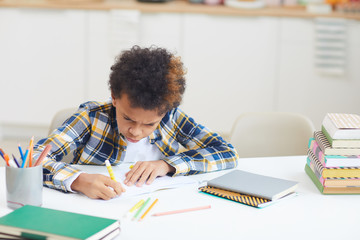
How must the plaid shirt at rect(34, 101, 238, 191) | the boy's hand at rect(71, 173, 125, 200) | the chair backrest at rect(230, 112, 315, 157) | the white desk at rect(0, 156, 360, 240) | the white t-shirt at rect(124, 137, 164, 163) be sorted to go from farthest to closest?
the chair backrest at rect(230, 112, 315, 157), the white t-shirt at rect(124, 137, 164, 163), the plaid shirt at rect(34, 101, 238, 191), the boy's hand at rect(71, 173, 125, 200), the white desk at rect(0, 156, 360, 240)

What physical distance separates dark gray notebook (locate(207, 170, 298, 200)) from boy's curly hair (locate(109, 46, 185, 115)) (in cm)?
25

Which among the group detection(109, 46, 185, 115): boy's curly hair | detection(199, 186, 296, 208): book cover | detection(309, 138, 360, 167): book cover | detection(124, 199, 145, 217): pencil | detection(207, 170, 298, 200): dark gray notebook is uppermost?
detection(109, 46, 185, 115): boy's curly hair

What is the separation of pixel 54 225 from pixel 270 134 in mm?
1284

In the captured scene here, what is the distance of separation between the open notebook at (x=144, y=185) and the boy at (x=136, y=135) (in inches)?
0.7

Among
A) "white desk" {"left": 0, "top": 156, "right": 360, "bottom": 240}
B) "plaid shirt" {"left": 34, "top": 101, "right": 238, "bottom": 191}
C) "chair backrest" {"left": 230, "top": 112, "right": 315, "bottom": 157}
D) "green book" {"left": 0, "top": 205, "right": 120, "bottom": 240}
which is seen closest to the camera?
"green book" {"left": 0, "top": 205, "right": 120, "bottom": 240}

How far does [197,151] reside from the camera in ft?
5.51

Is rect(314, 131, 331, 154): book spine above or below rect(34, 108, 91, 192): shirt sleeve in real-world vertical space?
above

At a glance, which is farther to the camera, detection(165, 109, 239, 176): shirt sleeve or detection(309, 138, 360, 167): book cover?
detection(165, 109, 239, 176): shirt sleeve

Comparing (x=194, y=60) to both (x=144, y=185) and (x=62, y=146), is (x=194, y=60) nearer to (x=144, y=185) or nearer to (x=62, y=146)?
(x=62, y=146)

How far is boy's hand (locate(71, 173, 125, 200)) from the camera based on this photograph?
1317mm

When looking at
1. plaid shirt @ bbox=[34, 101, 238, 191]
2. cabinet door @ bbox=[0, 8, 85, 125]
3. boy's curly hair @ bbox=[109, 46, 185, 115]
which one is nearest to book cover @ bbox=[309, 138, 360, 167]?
plaid shirt @ bbox=[34, 101, 238, 191]

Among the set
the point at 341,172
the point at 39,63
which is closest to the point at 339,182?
the point at 341,172

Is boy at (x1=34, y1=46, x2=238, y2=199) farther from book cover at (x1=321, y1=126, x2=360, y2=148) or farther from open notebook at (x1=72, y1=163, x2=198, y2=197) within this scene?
book cover at (x1=321, y1=126, x2=360, y2=148)

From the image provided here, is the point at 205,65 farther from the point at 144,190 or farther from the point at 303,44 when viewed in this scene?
the point at 144,190
